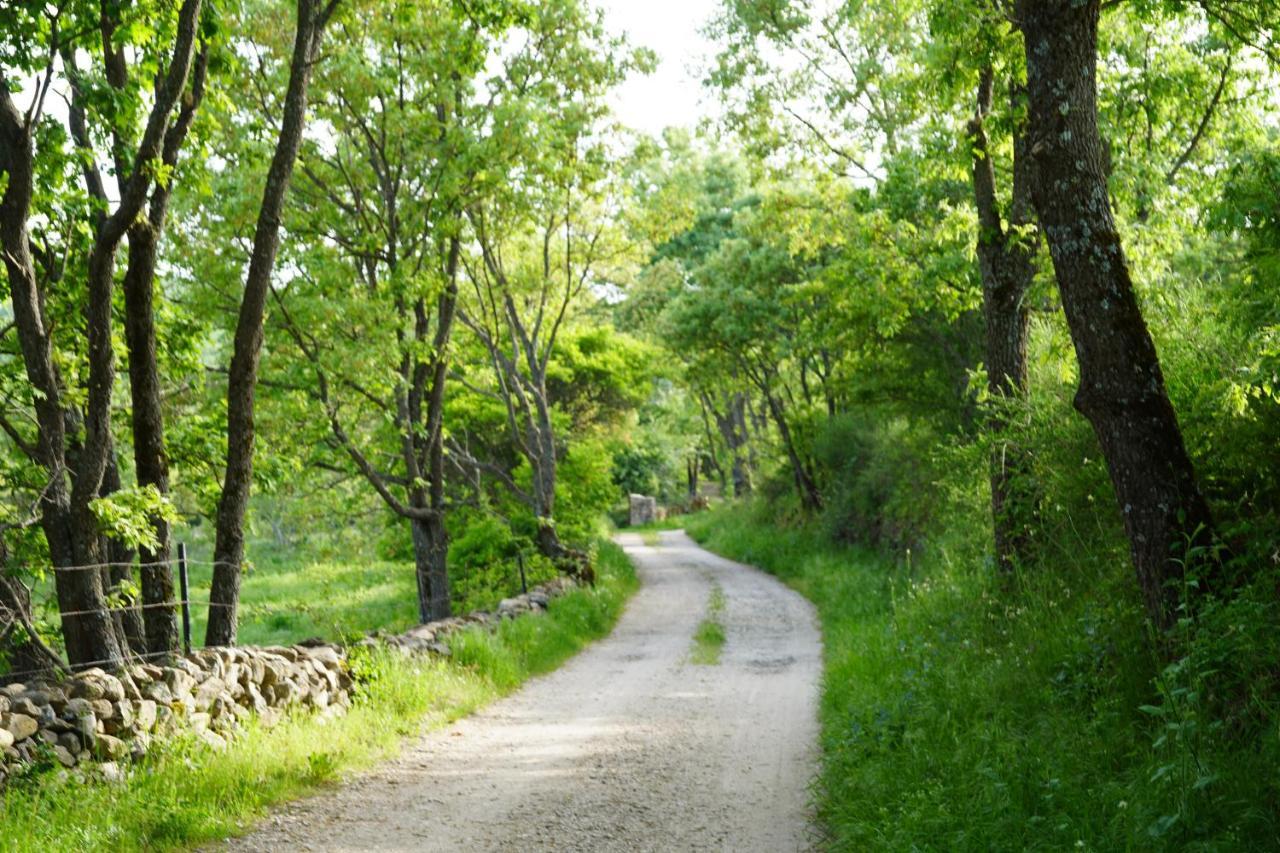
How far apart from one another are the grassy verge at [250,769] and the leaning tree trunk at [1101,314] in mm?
5749

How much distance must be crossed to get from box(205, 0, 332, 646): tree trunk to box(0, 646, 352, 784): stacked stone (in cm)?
80

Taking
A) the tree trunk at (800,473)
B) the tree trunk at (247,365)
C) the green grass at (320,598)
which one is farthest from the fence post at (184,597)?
the tree trunk at (800,473)

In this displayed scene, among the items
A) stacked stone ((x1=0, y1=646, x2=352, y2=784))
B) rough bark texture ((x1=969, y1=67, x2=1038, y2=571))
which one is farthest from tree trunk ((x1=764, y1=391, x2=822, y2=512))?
stacked stone ((x1=0, y1=646, x2=352, y2=784))

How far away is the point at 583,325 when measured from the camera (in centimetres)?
2983

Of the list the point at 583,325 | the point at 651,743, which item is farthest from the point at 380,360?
the point at 583,325

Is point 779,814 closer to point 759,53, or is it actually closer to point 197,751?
point 197,751

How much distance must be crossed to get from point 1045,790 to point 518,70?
595 inches

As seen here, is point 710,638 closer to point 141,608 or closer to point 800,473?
point 141,608

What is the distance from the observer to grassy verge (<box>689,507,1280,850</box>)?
4.40 meters

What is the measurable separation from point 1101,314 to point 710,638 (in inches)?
429

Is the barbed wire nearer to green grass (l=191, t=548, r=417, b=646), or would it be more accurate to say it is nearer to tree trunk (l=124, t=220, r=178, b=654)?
tree trunk (l=124, t=220, r=178, b=654)

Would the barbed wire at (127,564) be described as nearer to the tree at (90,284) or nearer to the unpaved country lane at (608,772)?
the tree at (90,284)

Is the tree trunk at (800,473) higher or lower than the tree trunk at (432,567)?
higher

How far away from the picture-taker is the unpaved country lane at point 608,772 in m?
6.71
